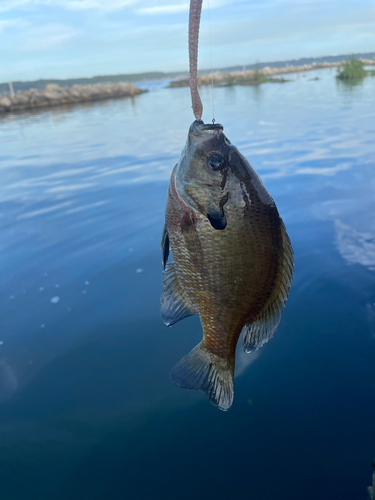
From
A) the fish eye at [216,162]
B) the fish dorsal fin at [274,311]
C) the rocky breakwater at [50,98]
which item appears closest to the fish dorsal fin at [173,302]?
the fish dorsal fin at [274,311]

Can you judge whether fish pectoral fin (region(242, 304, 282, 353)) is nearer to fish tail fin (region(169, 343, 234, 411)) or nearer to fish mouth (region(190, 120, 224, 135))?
fish tail fin (region(169, 343, 234, 411))

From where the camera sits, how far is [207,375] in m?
1.71

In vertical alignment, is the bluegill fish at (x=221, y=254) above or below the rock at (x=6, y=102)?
below

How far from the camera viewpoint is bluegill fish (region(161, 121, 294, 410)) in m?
1.51

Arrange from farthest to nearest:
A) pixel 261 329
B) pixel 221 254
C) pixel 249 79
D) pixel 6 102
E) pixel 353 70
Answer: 1. pixel 249 79
2. pixel 353 70
3. pixel 6 102
4. pixel 261 329
5. pixel 221 254

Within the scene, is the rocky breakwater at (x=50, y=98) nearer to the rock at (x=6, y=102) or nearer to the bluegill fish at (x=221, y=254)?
the rock at (x=6, y=102)

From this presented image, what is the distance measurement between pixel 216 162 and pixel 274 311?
0.73m

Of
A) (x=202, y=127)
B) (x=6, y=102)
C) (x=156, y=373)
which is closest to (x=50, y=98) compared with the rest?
(x=6, y=102)

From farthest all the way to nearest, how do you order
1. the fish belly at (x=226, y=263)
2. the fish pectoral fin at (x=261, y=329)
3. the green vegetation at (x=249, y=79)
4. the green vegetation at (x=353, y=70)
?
the green vegetation at (x=249, y=79)
the green vegetation at (x=353, y=70)
the fish pectoral fin at (x=261, y=329)
the fish belly at (x=226, y=263)

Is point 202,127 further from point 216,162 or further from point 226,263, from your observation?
point 226,263

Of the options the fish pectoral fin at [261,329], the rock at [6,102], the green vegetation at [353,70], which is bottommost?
the fish pectoral fin at [261,329]

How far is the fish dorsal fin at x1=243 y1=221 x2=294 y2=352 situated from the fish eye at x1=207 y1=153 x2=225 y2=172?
0.38 m

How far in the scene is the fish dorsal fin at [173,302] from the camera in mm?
1775

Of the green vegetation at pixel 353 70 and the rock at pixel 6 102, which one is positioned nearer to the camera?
the rock at pixel 6 102
